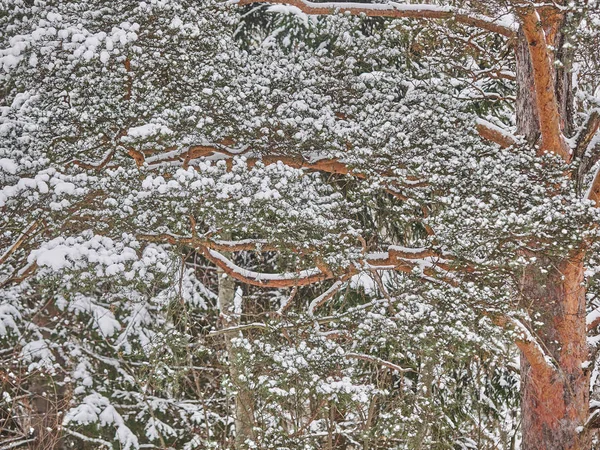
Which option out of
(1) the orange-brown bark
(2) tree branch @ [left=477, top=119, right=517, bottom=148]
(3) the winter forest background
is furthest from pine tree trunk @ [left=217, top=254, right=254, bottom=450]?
(1) the orange-brown bark

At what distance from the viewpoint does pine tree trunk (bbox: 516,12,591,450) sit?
6.30m

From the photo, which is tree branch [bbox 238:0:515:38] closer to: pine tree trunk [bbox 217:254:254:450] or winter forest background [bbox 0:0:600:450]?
winter forest background [bbox 0:0:600:450]

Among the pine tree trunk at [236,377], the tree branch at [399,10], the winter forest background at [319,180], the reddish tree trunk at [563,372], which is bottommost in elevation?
the pine tree trunk at [236,377]

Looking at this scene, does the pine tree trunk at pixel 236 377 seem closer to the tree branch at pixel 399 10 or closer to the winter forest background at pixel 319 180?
the winter forest background at pixel 319 180

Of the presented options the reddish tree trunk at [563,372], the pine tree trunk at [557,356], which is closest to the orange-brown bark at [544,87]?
the pine tree trunk at [557,356]

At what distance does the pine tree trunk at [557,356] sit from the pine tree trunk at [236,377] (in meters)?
2.74

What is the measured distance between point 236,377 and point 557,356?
A: 9.99ft

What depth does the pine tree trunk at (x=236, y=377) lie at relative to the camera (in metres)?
6.29

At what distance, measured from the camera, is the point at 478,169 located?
549 centimetres

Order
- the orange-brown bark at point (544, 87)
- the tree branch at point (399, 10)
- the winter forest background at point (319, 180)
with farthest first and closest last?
1. the tree branch at point (399, 10)
2. the orange-brown bark at point (544, 87)
3. the winter forest background at point (319, 180)

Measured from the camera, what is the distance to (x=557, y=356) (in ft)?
20.9

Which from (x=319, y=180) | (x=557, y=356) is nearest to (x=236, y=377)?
(x=319, y=180)

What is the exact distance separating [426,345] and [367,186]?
1441mm

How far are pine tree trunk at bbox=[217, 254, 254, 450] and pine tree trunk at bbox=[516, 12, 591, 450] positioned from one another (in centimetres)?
274
